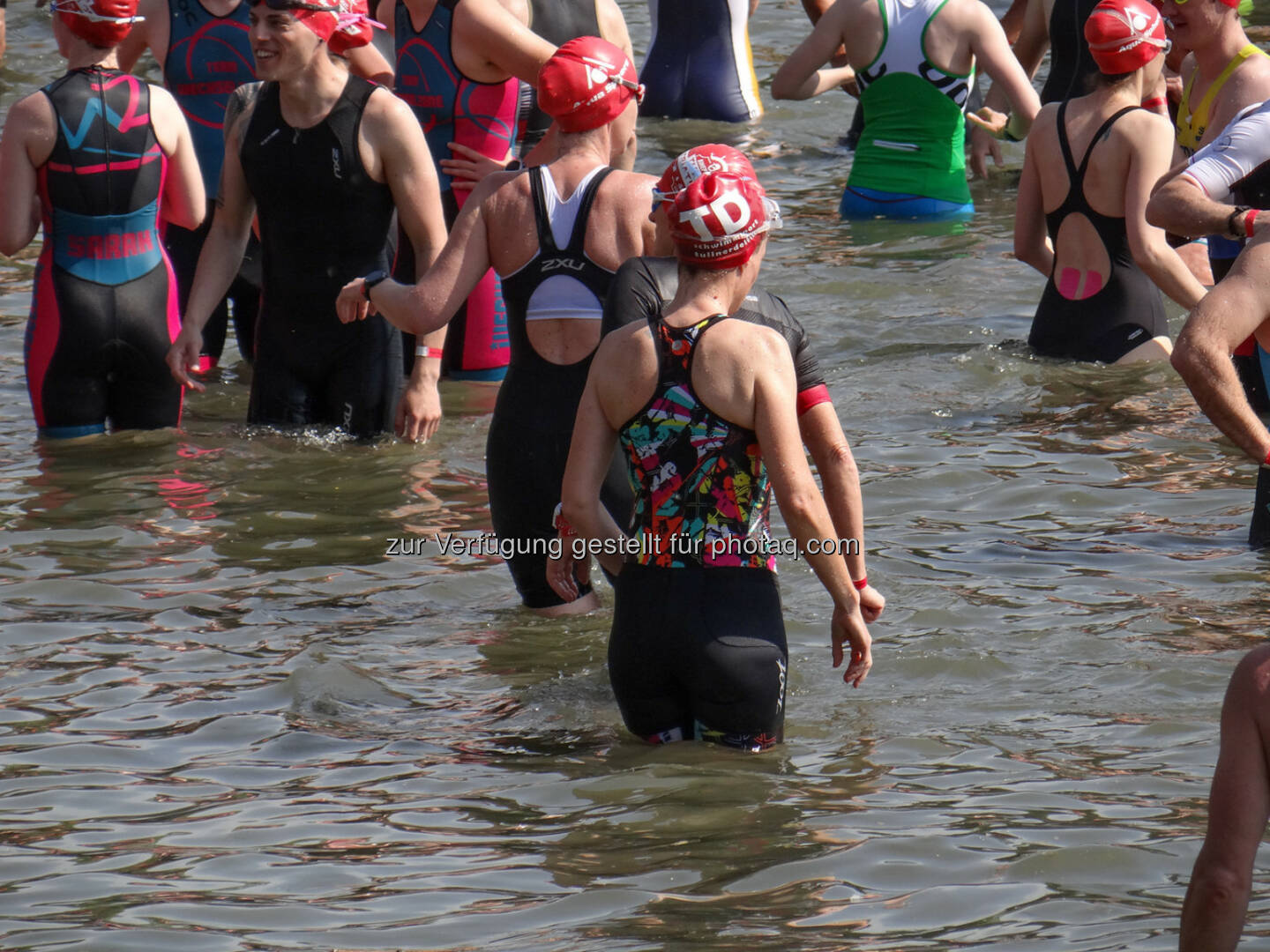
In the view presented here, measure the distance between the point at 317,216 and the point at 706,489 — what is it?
272cm

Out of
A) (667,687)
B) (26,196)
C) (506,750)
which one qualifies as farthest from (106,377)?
(667,687)

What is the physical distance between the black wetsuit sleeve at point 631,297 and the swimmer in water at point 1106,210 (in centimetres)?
302

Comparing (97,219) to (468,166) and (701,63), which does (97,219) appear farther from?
(701,63)

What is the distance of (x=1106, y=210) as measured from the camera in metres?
6.97

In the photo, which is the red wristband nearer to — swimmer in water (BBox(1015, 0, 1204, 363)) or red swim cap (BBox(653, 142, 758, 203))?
red swim cap (BBox(653, 142, 758, 203))

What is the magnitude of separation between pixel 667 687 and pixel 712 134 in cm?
936

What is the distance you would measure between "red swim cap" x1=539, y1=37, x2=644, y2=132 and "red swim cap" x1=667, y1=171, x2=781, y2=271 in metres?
0.87

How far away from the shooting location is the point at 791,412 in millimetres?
3891

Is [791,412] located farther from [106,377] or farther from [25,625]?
[106,377]

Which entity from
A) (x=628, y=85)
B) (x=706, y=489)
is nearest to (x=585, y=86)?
(x=628, y=85)

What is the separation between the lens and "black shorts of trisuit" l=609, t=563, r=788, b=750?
4.02 meters

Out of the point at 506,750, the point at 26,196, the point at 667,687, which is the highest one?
the point at 26,196

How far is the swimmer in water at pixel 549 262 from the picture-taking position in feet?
15.6

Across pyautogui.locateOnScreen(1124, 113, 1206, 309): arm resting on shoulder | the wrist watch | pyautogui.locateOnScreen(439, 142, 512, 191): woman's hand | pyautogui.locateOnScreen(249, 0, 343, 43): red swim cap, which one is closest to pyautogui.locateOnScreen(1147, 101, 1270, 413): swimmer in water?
pyautogui.locateOnScreen(1124, 113, 1206, 309): arm resting on shoulder
